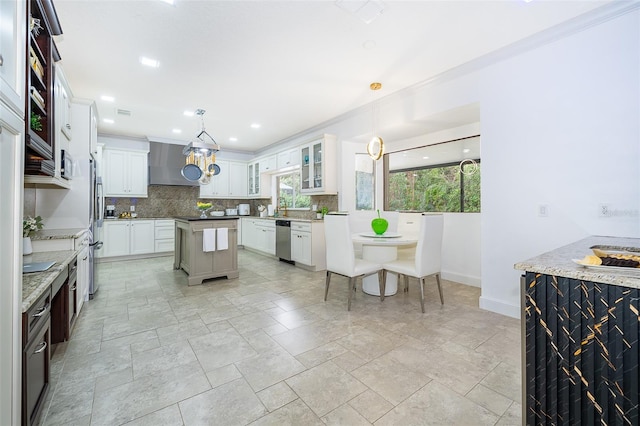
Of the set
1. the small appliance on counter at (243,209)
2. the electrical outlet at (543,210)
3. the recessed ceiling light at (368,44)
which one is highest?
the recessed ceiling light at (368,44)

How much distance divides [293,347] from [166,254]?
522 cm

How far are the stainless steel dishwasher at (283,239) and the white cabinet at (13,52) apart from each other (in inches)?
174

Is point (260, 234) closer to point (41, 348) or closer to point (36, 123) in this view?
point (36, 123)

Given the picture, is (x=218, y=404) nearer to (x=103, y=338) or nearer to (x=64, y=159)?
(x=103, y=338)

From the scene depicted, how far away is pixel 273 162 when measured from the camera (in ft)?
21.5

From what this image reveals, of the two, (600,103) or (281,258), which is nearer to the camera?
(600,103)

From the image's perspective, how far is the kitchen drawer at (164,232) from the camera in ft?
20.0

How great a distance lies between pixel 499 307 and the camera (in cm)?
290

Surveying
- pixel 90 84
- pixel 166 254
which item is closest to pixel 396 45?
pixel 90 84

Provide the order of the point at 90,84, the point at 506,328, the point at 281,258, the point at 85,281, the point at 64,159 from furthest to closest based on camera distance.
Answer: the point at 281,258, the point at 90,84, the point at 85,281, the point at 64,159, the point at 506,328

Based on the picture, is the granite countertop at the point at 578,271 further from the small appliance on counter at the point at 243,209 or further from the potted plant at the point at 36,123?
the small appliance on counter at the point at 243,209

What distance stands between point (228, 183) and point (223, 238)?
3.54 meters

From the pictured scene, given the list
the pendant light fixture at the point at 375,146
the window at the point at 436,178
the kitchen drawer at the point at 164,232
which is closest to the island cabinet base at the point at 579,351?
the pendant light fixture at the point at 375,146

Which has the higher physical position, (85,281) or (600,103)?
(600,103)
